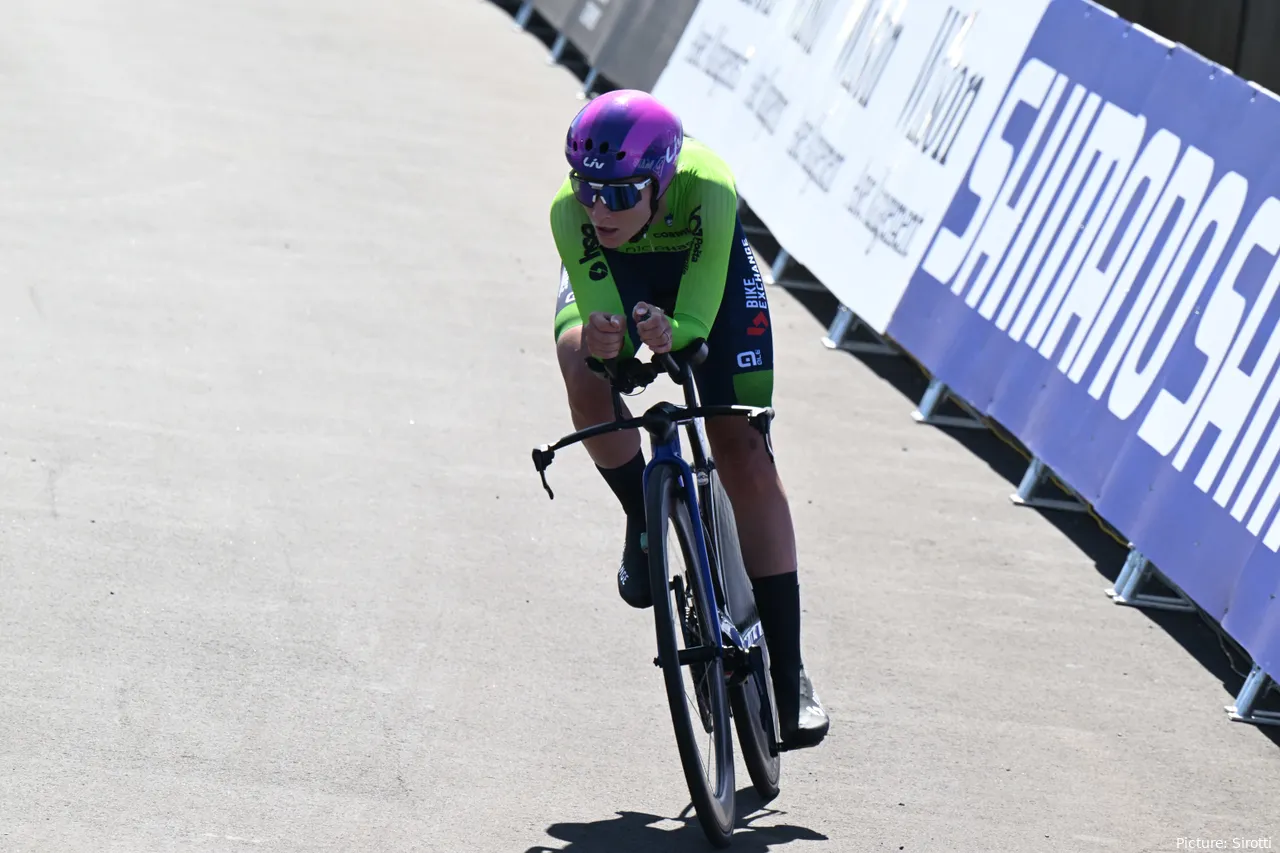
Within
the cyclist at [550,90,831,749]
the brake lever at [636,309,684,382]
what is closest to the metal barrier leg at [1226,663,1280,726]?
the cyclist at [550,90,831,749]

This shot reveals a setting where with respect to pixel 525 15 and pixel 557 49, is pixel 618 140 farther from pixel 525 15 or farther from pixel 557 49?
pixel 525 15

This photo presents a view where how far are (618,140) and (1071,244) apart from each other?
4.26 m

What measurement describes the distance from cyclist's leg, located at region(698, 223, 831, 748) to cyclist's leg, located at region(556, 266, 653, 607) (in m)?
0.26

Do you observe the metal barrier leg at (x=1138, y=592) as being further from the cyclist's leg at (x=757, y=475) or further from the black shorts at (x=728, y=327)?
the black shorts at (x=728, y=327)

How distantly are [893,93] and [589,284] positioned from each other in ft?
19.4

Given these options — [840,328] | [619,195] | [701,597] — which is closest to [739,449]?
[701,597]

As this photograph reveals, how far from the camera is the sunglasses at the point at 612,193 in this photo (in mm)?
4719

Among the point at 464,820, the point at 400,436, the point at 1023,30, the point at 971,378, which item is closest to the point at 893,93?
the point at 1023,30

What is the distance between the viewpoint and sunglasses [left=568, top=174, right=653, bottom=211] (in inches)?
186

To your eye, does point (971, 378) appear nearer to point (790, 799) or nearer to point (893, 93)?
point (893, 93)

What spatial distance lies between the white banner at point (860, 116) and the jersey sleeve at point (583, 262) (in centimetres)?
485

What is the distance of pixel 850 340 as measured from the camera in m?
10.8
